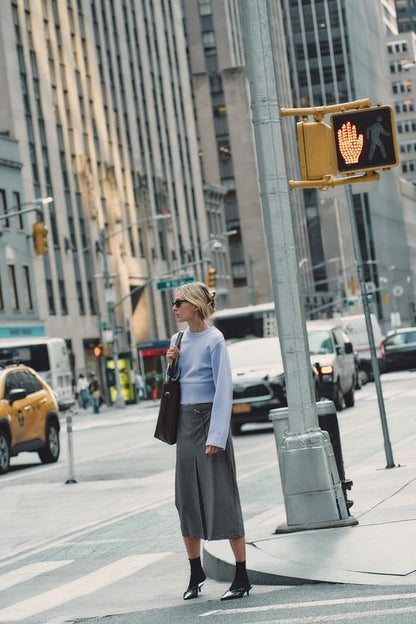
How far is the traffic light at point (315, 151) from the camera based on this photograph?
10.7m

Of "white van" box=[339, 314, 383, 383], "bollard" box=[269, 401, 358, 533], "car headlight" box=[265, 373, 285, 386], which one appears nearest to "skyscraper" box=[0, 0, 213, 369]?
"white van" box=[339, 314, 383, 383]

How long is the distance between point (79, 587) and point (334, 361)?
22375 mm

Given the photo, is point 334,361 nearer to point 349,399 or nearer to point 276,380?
point 349,399

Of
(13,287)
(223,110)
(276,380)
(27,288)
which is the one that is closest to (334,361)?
(276,380)

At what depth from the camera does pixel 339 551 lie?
8852mm

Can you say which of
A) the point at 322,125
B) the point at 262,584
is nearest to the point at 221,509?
the point at 262,584

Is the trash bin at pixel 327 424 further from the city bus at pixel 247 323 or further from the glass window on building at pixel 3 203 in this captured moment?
the glass window on building at pixel 3 203

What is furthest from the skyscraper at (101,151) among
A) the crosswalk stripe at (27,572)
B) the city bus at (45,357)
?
the crosswalk stripe at (27,572)

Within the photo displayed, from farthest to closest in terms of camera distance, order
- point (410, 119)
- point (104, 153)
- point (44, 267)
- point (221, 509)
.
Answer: point (410, 119) < point (104, 153) < point (44, 267) < point (221, 509)

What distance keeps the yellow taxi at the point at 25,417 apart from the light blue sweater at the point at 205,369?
46.8 feet

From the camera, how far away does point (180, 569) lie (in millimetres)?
10148

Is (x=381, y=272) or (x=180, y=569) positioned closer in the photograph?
(x=180, y=569)

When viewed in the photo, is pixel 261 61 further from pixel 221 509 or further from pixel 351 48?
pixel 351 48

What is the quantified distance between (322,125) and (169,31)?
315 ft
